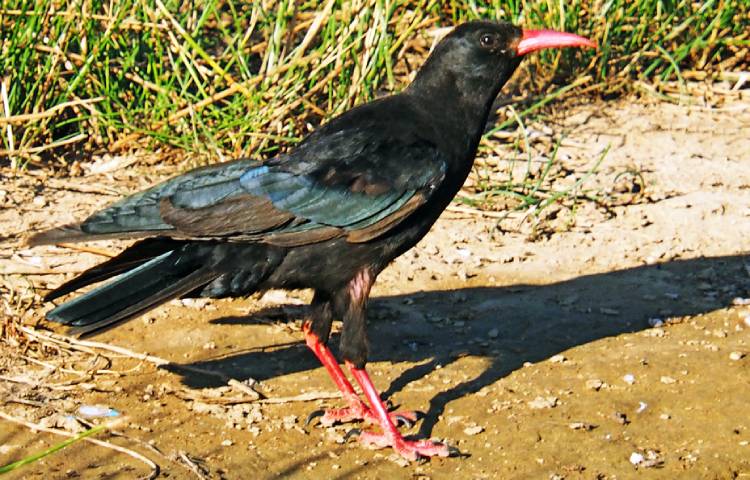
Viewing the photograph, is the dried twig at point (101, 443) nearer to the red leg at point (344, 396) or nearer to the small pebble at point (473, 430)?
the red leg at point (344, 396)

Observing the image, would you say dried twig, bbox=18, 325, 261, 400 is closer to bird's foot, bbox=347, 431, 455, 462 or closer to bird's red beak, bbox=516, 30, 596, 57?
bird's foot, bbox=347, 431, 455, 462

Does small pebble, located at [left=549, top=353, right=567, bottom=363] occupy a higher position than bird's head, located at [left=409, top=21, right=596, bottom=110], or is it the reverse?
bird's head, located at [left=409, top=21, right=596, bottom=110]

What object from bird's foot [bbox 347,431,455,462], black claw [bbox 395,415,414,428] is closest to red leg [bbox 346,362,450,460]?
bird's foot [bbox 347,431,455,462]

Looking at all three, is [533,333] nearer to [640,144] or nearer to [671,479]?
[671,479]

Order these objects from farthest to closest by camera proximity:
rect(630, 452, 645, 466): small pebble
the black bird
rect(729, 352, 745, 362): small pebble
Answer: rect(729, 352, 745, 362): small pebble
the black bird
rect(630, 452, 645, 466): small pebble

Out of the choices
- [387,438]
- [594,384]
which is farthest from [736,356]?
[387,438]

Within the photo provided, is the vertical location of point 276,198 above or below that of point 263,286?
above

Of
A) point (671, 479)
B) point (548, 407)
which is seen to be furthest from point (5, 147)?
point (671, 479)

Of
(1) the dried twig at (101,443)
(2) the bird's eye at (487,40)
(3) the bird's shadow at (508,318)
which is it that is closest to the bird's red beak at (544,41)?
(2) the bird's eye at (487,40)
